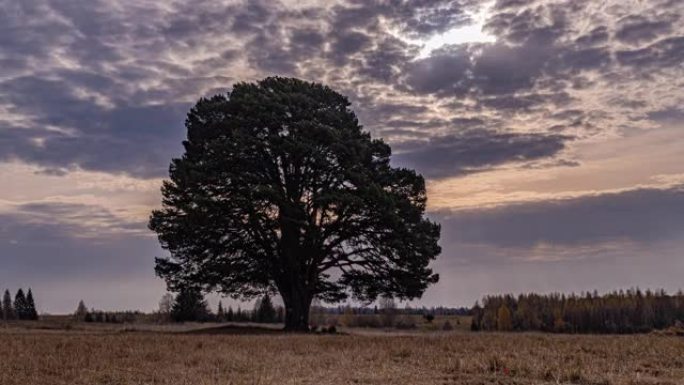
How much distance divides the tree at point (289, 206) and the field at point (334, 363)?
13887mm

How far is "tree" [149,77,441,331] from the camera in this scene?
36.1 meters

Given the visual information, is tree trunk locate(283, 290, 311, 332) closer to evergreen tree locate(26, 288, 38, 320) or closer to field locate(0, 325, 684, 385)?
field locate(0, 325, 684, 385)

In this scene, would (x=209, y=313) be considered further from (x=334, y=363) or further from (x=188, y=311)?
(x=334, y=363)

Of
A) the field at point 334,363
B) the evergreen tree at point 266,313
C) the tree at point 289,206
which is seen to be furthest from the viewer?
the evergreen tree at point 266,313

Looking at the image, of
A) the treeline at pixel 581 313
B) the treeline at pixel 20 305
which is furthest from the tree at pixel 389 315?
the treeline at pixel 20 305

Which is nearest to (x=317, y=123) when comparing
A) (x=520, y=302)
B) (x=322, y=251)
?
(x=322, y=251)

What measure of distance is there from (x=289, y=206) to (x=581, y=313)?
30.7 metres

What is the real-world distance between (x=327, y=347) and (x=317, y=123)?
16.8 meters

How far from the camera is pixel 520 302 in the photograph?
64.4m

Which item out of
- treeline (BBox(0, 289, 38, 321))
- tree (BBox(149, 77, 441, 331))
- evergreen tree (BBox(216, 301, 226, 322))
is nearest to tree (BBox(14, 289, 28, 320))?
treeline (BBox(0, 289, 38, 321))

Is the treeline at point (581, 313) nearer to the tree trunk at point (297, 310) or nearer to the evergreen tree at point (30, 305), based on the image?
the tree trunk at point (297, 310)

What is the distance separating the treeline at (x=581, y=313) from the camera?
50969 mm

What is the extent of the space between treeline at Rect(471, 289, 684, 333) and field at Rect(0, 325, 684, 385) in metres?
28.0

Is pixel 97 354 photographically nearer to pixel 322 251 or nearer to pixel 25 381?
pixel 25 381
